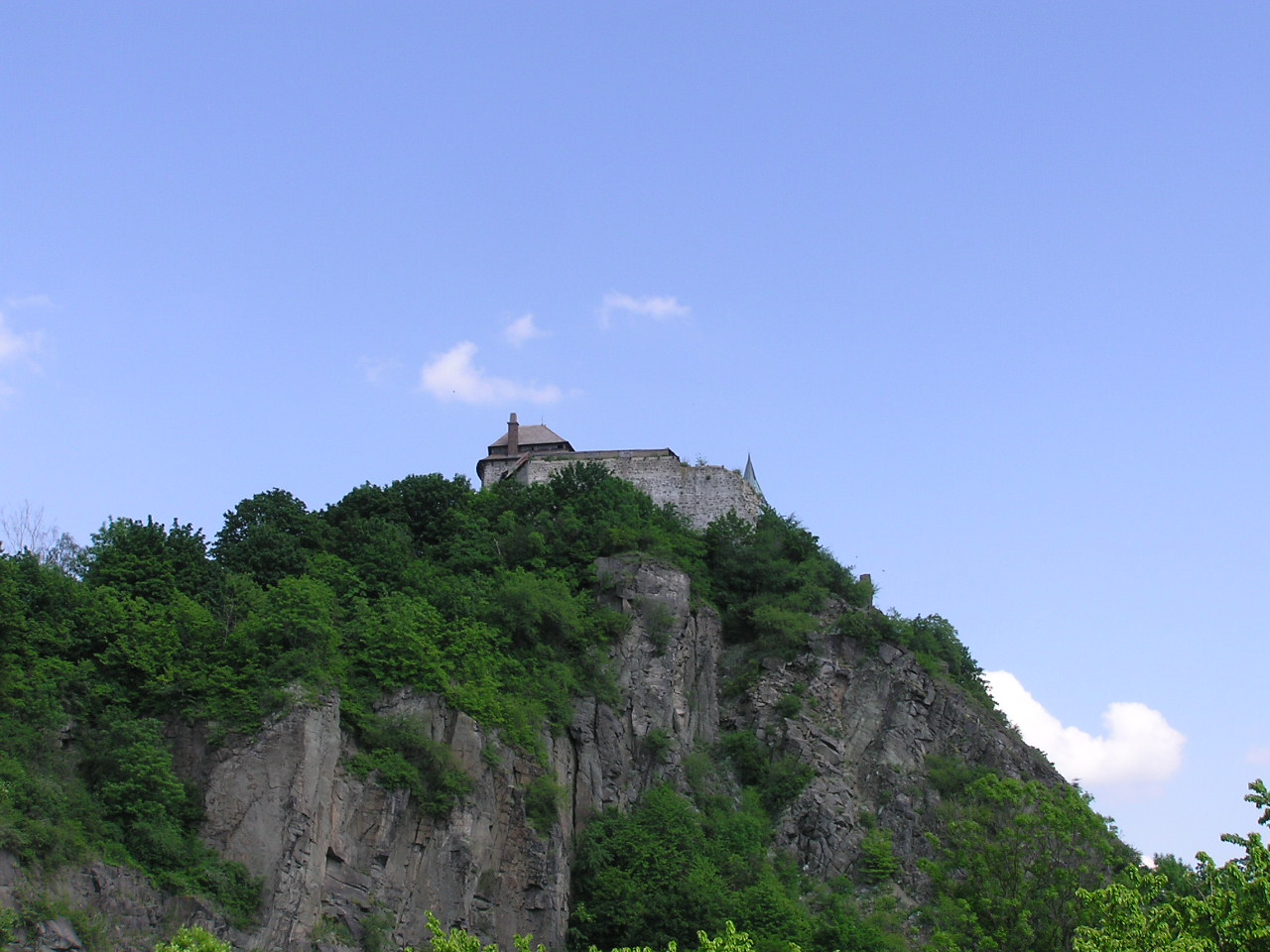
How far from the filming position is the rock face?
130ft

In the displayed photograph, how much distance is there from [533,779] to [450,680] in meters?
4.05

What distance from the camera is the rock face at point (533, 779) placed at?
3950 centimetres

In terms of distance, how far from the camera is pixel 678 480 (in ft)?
227

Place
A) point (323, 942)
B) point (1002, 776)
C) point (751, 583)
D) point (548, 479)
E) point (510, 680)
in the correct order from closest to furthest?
1. point (323, 942)
2. point (510, 680)
3. point (1002, 776)
4. point (751, 583)
5. point (548, 479)

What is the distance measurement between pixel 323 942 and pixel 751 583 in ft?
89.5

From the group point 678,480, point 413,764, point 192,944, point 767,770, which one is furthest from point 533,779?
point 678,480

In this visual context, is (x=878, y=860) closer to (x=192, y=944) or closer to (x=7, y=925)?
(x=7, y=925)

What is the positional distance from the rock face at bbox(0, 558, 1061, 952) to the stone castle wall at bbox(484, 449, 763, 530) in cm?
968

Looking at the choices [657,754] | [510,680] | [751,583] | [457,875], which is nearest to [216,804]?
[457,875]

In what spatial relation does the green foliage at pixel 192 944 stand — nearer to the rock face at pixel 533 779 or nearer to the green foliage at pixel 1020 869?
the rock face at pixel 533 779

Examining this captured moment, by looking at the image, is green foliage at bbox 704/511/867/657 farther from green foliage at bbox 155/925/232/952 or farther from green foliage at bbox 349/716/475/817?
green foliage at bbox 155/925/232/952

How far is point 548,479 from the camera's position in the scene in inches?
2692

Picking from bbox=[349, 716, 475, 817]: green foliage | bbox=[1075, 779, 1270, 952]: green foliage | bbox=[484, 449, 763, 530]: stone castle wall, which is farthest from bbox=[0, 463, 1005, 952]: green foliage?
bbox=[1075, 779, 1270, 952]: green foliage

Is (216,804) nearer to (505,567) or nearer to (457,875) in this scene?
(457,875)
